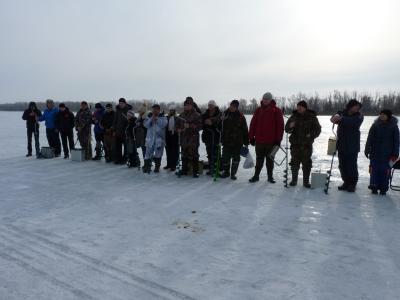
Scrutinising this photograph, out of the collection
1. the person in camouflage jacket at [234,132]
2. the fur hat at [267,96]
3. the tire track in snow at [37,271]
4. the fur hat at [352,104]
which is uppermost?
the fur hat at [267,96]

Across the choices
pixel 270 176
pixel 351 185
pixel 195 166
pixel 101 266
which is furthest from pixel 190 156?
pixel 101 266

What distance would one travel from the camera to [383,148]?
698 cm

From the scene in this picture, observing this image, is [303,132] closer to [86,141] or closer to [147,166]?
[147,166]

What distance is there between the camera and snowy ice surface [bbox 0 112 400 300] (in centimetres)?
338

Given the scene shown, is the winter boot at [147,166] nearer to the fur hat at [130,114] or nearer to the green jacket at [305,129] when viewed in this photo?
the fur hat at [130,114]

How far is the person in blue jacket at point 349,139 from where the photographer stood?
7.05 m

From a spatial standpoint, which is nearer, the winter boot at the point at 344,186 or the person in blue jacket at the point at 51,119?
the winter boot at the point at 344,186

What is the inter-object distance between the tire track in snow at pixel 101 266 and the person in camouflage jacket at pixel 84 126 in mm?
6361

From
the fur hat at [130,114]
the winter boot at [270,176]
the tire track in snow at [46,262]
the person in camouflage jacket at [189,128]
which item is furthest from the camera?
the fur hat at [130,114]

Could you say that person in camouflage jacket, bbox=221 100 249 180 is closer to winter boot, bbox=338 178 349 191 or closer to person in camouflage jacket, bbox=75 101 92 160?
winter boot, bbox=338 178 349 191

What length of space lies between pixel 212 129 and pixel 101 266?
5329mm

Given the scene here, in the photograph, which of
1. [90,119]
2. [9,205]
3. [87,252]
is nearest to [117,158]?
[90,119]

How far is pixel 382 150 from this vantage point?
6980 mm

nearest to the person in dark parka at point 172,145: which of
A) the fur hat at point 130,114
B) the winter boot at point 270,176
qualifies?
the fur hat at point 130,114
